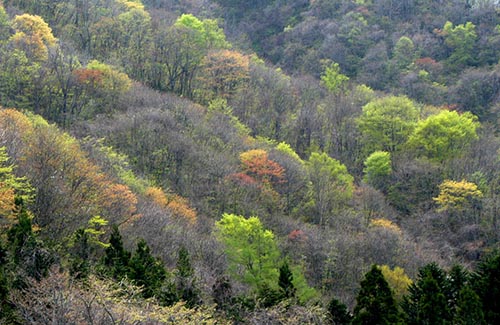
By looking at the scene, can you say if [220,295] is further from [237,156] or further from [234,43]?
[234,43]

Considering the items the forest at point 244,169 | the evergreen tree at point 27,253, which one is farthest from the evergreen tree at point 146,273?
the evergreen tree at point 27,253

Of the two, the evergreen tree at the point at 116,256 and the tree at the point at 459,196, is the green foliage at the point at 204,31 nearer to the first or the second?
the tree at the point at 459,196

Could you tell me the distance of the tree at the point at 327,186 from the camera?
51875mm

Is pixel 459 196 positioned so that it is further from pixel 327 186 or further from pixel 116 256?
pixel 116 256

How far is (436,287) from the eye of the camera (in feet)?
92.6

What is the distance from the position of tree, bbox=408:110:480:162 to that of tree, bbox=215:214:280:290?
1125 inches

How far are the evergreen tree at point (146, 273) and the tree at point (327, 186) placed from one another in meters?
22.7

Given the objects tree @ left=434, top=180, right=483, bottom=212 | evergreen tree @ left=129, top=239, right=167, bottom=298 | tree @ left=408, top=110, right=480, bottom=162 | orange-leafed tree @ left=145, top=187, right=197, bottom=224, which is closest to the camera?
evergreen tree @ left=129, top=239, right=167, bottom=298

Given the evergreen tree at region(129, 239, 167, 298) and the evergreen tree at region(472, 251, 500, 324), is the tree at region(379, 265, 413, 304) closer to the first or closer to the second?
the evergreen tree at region(472, 251, 500, 324)

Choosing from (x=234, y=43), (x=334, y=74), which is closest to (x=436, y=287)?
(x=334, y=74)

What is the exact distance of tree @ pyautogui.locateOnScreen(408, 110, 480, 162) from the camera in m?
63.3

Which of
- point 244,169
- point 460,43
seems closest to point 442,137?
point 244,169

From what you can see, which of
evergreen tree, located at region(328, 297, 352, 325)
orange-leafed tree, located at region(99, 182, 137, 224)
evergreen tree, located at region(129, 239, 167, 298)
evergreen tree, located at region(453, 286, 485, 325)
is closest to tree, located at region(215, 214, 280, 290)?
orange-leafed tree, located at region(99, 182, 137, 224)

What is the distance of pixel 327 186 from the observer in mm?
53625
